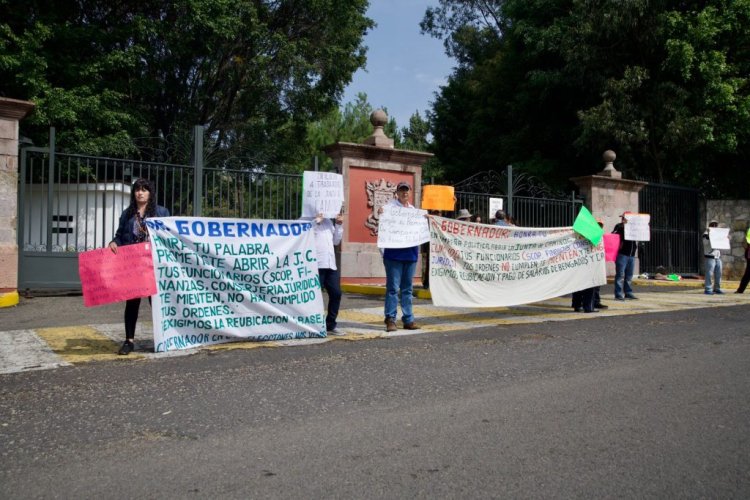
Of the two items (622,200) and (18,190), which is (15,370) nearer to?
(18,190)

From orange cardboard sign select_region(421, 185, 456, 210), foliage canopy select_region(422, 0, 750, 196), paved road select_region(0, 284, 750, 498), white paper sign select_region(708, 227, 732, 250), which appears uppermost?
foliage canopy select_region(422, 0, 750, 196)

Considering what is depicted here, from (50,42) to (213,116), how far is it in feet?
22.1

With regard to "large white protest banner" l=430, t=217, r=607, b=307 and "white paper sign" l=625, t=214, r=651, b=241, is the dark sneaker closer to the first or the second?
"large white protest banner" l=430, t=217, r=607, b=307

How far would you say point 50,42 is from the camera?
1802 centimetres

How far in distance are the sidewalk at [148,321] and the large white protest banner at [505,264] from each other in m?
0.34

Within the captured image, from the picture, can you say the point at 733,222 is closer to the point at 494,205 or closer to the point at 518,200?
the point at 518,200

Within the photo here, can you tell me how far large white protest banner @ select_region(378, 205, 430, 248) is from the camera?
7.23 m

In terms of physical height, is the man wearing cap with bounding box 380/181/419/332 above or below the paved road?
above

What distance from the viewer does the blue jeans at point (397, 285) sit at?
23.9 ft

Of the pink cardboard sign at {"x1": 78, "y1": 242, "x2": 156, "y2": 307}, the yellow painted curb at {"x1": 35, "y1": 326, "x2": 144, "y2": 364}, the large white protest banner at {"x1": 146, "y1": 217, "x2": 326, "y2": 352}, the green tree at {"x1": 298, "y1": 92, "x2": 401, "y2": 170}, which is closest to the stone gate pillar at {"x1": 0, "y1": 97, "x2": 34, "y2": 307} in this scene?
the yellow painted curb at {"x1": 35, "y1": 326, "x2": 144, "y2": 364}

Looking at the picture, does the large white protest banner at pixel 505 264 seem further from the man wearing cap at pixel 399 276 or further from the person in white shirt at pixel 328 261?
the person in white shirt at pixel 328 261

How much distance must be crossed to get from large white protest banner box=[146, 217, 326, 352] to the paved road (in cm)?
46

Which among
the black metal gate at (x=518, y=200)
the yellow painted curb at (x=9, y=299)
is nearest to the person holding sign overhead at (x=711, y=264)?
the black metal gate at (x=518, y=200)

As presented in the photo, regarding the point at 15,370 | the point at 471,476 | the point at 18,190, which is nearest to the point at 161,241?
the point at 15,370
